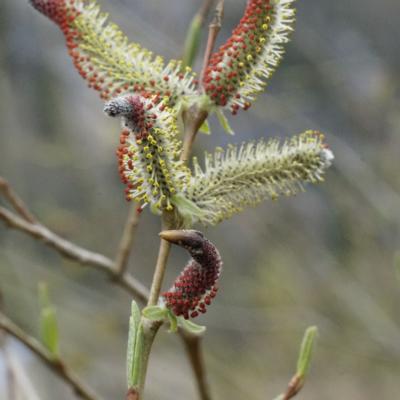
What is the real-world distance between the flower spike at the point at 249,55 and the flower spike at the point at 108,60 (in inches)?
2.7

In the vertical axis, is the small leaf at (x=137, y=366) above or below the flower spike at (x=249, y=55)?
below

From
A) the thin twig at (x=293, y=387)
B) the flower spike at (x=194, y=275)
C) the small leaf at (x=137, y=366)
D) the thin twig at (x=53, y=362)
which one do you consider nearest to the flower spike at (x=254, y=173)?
the flower spike at (x=194, y=275)

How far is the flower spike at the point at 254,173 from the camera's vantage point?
1299mm

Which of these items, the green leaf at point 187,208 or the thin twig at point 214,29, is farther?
the thin twig at point 214,29

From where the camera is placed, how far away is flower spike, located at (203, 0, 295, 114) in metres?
1.32

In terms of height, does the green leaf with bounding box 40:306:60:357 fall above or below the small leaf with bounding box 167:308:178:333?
below

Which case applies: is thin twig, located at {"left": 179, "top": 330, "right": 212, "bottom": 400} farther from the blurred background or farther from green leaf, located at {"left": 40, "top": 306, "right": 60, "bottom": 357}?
the blurred background

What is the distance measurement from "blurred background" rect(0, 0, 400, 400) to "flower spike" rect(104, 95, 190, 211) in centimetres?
310

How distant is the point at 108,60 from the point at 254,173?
41cm

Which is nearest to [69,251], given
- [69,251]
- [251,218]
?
[69,251]

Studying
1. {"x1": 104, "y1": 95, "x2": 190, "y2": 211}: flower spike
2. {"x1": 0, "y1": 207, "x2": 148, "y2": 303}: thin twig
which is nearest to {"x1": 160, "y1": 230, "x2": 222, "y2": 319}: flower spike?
{"x1": 104, "y1": 95, "x2": 190, "y2": 211}: flower spike

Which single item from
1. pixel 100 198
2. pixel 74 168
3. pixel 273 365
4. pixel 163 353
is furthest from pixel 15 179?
pixel 273 365

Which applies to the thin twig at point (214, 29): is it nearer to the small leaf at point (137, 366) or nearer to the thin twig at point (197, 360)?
the small leaf at point (137, 366)

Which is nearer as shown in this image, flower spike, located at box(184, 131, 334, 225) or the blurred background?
flower spike, located at box(184, 131, 334, 225)
